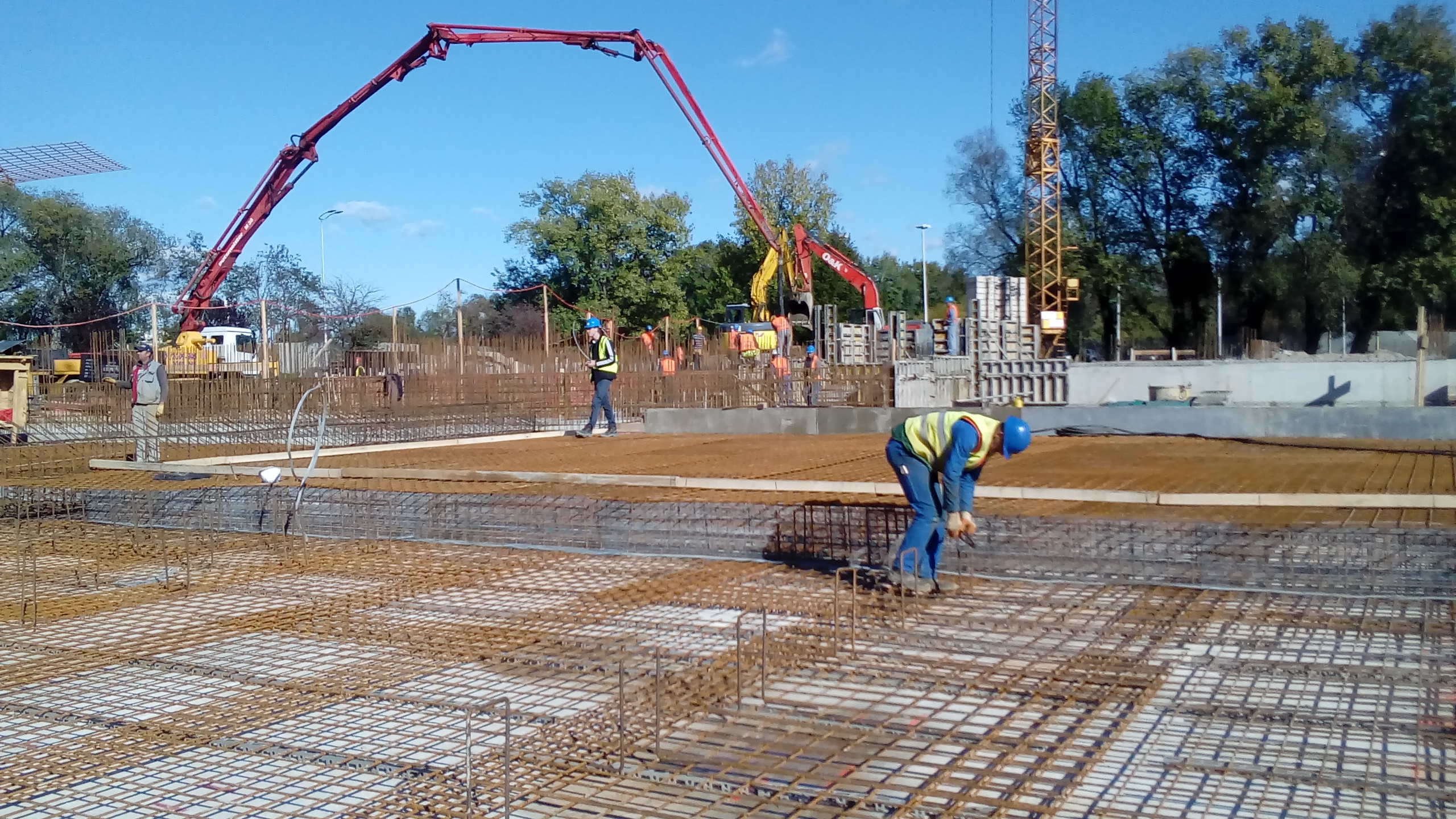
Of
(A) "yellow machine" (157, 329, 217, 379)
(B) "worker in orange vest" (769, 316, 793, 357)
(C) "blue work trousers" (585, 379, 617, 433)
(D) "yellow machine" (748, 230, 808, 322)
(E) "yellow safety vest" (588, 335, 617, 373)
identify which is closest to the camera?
(E) "yellow safety vest" (588, 335, 617, 373)

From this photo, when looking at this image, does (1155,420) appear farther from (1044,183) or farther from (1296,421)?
(1044,183)

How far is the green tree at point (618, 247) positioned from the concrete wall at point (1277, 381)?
873 inches

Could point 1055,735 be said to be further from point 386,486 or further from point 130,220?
point 130,220

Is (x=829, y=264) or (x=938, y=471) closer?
(x=938, y=471)

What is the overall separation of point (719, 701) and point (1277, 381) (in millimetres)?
20563

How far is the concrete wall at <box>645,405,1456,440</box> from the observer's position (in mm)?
12703

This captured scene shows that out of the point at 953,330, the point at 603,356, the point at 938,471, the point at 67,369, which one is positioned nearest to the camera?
the point at 938,471

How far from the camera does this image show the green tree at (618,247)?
141 ft

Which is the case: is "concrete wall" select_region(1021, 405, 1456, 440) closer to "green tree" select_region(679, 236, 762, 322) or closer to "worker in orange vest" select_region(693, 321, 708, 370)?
"worker in orange vest" select_region(693, 321, 708, 370)

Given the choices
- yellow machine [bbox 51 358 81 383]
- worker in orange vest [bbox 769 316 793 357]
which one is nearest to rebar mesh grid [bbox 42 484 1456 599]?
worker in orange vest [bbox 769 316 793 357]

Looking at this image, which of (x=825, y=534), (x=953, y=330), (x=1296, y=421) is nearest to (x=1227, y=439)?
(x=1296, y=421)

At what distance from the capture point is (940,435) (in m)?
5.46

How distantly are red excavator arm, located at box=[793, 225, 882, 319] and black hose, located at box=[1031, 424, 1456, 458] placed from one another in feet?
44.7

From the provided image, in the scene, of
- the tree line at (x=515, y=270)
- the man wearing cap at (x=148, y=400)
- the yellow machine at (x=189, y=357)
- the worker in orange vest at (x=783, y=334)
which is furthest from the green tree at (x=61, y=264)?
the man wearing cap at (x=148, y=400)
